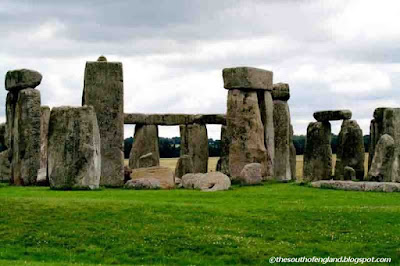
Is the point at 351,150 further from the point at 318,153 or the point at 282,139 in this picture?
the point at 282,139

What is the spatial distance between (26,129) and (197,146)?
13.6 metres

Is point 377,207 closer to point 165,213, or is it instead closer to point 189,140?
point 165,213

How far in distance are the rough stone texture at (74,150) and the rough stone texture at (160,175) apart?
3646 millimetres

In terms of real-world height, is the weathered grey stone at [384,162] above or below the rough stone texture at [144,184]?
above

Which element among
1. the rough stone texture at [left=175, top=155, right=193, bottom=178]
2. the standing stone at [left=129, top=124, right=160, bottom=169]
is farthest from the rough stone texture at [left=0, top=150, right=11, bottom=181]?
the standing stone at [left=129, top=124, right=160, bottom=169]

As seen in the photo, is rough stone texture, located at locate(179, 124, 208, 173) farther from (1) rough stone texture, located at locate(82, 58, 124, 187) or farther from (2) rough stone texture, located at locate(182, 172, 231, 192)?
(2) rough stone texture, located at locate(182, 172, 231, 192)

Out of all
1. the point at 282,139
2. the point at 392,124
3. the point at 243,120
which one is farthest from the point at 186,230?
the point at 282,139

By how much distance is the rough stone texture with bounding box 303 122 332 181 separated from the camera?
4244 centimetres

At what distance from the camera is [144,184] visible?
33781 millimetres

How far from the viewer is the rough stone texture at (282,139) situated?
1687 inches

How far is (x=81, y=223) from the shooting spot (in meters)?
24.3

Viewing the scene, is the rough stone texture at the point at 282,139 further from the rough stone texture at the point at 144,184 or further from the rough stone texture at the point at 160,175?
the rough stone texture at the point at 144,184

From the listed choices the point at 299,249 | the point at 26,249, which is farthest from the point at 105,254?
the point at 299,249

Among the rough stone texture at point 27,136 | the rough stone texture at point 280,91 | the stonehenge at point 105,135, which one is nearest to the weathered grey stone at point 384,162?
the stonehenge at point 105,135
